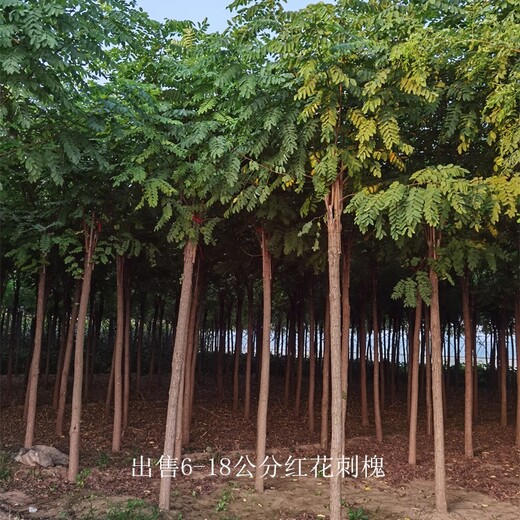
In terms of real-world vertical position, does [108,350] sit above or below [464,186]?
below

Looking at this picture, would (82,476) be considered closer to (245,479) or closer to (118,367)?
(118,367)

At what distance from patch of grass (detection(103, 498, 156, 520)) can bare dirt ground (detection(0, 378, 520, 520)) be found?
0.5 inches

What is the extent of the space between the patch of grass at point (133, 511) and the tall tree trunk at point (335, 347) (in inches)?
77.4

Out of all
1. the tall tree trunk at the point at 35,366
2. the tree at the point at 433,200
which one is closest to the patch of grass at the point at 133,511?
the tall tree trunk at the point at 35,366

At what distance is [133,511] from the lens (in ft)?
18.7

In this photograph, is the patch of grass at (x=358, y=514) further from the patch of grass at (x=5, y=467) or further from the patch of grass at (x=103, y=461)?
the patch of grass at (x=5, y=467)

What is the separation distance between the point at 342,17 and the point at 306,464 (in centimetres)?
626

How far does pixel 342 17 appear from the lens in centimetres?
502

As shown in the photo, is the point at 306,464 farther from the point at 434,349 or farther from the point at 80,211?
the point at 80,211

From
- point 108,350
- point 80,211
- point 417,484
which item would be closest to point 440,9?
point 80,211

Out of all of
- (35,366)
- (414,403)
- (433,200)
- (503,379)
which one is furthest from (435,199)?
(503,379)

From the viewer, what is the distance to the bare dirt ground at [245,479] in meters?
5.99

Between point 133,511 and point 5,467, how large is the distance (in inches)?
97.3

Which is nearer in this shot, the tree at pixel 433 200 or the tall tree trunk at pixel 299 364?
the tree at pixel 433 200
